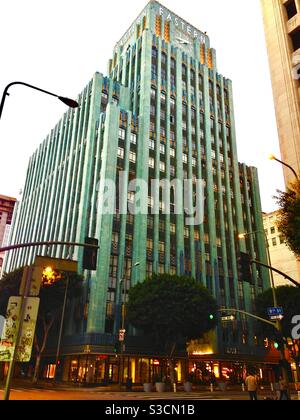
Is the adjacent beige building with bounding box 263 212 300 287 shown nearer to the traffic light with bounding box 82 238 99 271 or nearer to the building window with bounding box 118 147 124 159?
the building window with bounding box 118 147 124 159

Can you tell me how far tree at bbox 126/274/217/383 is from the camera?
42219 millimetres

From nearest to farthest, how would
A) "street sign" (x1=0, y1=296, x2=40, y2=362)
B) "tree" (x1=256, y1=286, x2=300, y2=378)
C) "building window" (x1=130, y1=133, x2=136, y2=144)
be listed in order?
"street sign" (x1=0, y1=296, x2=40, y2=362)
"tree" (x1=256, y1=286, x2=300, y2=378)
"building window" (x1=130, y1=133, x2=136, y2=144)

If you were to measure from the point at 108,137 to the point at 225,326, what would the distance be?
38020 mm

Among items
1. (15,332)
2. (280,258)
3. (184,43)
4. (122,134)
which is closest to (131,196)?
(122,134)

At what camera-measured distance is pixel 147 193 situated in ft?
197

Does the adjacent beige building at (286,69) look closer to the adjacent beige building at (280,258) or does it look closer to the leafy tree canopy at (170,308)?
the leafy tree canopy at (170,308)

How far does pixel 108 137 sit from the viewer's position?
5966 centimetres

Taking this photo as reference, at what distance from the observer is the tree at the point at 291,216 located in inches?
625

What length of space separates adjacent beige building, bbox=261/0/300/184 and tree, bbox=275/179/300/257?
234 inches

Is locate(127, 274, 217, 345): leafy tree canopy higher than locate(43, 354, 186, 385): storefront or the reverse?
higher

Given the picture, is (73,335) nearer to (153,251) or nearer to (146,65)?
(153,251)

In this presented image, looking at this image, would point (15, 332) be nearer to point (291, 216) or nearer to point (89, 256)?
point (89, 256)

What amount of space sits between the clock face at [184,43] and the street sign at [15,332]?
8435 centimetres
